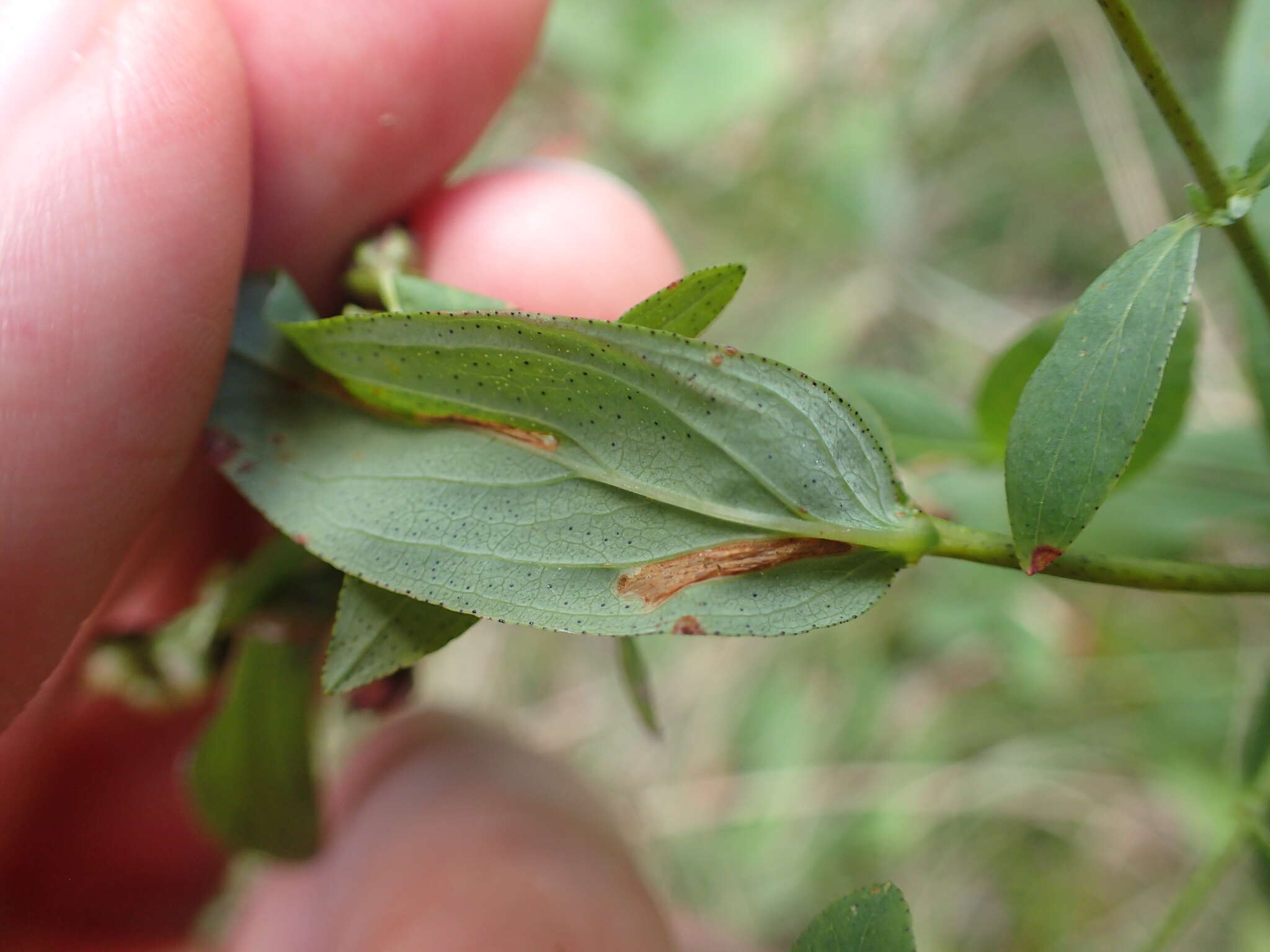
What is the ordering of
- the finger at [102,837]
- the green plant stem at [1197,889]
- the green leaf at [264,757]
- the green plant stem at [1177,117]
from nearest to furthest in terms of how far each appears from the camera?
the green plant stem at [1177,117]
the green plant stem at [1197,889]
the green leaf at [264,757]
the finger at [102,837]

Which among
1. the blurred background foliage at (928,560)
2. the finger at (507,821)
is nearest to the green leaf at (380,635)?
the finger at (507,821)

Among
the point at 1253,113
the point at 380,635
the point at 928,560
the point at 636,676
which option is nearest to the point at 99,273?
the point at 380,635

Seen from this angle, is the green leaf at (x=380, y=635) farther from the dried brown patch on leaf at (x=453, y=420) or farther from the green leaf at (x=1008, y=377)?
the green leaf at (x=1008, y=377)

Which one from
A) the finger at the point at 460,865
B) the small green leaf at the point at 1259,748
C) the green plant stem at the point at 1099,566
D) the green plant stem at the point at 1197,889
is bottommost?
the finger at the point at 460,865

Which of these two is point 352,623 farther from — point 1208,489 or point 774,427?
point 1208,489

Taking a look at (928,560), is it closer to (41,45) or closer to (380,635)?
(380,635)

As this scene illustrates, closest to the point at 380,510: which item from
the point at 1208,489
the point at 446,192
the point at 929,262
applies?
the point at 446,192
